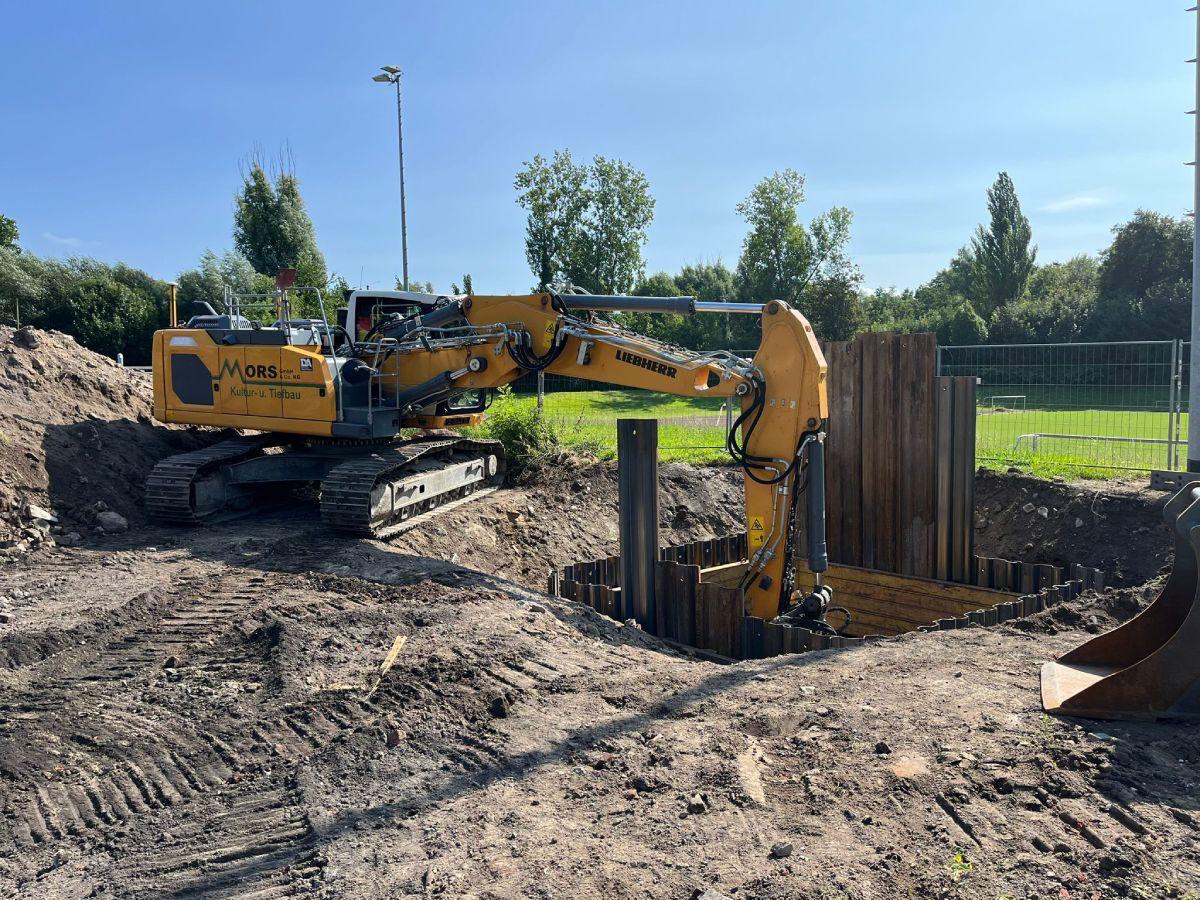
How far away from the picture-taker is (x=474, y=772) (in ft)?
14.7

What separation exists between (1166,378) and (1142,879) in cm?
1048

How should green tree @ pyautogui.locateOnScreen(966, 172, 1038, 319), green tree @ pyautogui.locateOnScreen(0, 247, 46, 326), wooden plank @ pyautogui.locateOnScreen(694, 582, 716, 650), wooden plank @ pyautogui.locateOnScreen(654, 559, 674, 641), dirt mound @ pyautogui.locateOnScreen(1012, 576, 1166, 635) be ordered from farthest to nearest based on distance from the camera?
green tree @ pyautogui.locateOnScreen(966, 172, 1038, 319)
green tree @ pyautogui.locateOnScreen(0, 247, 46, 326)
wooden plank @ pyautogui.locateOnScreen(654, 559, 674, 641)
wooden plank @ pyautogui.locateOnScreen(694, 582, 716, 650)
dirt mound @ pyautogui.locateOnScreen(1012, 576, 1166, 635)

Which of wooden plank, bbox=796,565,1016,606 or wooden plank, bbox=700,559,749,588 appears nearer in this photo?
wooden plank, bbox=796,565,1016,606

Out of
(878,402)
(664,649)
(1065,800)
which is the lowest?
(664,649)

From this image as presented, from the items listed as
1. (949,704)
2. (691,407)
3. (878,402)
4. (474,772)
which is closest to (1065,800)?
(949,704)

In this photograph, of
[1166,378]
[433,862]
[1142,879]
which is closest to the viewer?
[1142,879]

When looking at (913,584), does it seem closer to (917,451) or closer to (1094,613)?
(917,451)

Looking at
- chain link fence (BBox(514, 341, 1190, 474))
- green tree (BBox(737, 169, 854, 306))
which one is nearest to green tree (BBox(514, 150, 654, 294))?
green tree (BBox(737, 169, 854, 306))

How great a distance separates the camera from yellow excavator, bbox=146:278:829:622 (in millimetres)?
7910

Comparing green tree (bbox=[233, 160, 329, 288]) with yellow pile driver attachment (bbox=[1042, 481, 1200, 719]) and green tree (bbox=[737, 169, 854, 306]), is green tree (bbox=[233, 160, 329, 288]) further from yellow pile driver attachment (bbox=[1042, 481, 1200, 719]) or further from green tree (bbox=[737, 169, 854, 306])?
yellow pile driver attachment (bbox=[1042, 481, 1200, 719])

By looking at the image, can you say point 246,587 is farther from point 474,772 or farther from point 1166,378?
point 1166,378

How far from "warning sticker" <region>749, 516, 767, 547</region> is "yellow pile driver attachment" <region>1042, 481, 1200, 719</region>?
10.1 ft

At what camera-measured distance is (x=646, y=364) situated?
8.48 meters

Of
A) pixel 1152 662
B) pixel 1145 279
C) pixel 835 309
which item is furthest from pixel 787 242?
pixel 1152 662
